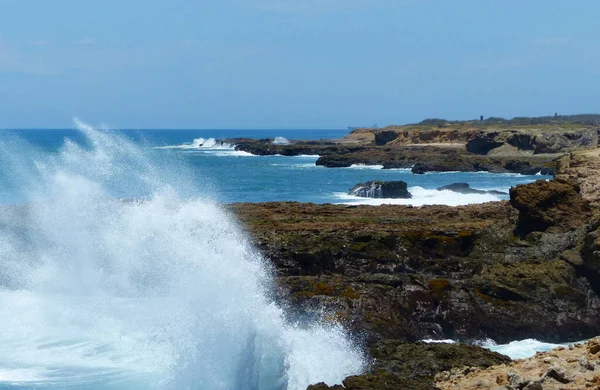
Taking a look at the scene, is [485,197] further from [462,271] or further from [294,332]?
[294,332]

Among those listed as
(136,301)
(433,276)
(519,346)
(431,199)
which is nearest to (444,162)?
(431,199)

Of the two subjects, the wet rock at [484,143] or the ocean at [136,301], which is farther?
the wet rock at [484,143]

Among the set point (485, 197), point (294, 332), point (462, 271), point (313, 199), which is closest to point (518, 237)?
point (462, 271)

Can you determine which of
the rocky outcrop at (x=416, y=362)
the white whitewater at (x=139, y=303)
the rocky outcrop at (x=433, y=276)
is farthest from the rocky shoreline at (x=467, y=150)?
the rocky outcrop at (x=416, y=362)

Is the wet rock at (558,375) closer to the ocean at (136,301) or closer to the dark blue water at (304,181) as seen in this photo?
the ocean at (136,301)

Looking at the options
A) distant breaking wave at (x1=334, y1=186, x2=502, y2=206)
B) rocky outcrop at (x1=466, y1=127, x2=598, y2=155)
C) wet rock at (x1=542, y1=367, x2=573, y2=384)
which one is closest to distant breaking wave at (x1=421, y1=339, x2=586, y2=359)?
wet rock at (x1=542, y1=367, x2=573, y2=384)

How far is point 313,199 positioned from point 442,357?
31089 millimetres

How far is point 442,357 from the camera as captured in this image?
1069 centimetres

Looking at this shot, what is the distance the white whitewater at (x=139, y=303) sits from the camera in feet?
37.7

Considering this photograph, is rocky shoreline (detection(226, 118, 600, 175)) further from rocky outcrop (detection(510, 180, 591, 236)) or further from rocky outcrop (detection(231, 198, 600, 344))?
rocky outcrop (detection(231, 198, 600, 344))

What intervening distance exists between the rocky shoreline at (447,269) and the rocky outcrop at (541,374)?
38 cm

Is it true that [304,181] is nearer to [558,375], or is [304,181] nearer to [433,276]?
[433,276]

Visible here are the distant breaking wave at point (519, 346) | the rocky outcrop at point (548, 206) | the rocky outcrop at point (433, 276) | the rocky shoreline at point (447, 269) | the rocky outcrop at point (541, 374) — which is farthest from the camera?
the rocky outcrop at point (548, 206)

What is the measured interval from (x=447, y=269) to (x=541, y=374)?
8.67 m
